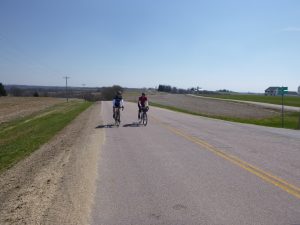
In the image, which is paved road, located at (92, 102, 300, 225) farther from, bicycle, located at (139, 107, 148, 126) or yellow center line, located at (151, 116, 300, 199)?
bicycle, located at (139, 107, 148, 126)

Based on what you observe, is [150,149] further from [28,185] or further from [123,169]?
[28,185]

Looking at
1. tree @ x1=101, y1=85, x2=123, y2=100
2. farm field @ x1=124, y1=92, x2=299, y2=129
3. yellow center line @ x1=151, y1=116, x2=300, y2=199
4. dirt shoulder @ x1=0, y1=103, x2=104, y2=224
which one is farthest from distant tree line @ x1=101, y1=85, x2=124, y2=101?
dirt shoulder @ x1=0, y1=103, x2=104, y2=224

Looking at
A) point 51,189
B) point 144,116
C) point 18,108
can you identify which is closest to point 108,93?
point 18,108

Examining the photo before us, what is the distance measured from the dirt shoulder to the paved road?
11.3 inches

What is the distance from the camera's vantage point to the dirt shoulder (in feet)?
18.5

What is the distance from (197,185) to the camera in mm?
7316

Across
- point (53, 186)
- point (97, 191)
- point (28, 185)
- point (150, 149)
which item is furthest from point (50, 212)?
point (150, 149)

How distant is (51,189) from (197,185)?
278 cm

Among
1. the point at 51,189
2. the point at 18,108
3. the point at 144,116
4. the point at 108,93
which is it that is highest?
the point at 108,93

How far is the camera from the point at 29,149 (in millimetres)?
14578

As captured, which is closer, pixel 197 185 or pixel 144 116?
pixel 197 185

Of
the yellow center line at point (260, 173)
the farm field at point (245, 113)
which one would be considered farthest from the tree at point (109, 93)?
the yellow center line at point (260, 173)

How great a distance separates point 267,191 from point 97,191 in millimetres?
3062

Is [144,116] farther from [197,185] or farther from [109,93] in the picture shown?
[109,93]
